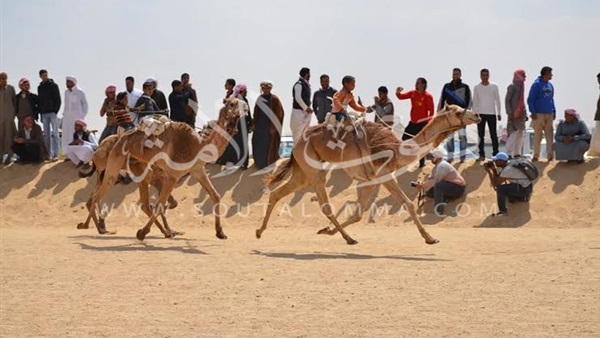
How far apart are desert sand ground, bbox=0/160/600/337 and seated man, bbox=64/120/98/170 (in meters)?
2.79

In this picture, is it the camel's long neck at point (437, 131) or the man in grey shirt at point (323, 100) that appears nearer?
the camel's long neck at point (437, 131)

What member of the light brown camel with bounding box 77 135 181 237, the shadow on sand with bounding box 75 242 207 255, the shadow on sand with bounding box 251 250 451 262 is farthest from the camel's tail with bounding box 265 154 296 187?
the shadow on sand with bounding box 251 250 451 262

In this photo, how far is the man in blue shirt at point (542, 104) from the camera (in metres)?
22.5

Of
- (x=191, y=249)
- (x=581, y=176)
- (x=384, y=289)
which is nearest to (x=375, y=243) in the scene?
(x=191, y=249)

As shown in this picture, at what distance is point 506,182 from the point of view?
2062 centimetres

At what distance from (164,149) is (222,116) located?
3.79 ft

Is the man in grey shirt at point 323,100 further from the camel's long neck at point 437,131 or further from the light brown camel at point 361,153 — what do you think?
the camel's long neck at point 437,131

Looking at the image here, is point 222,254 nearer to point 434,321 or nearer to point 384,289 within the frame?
point 384,289

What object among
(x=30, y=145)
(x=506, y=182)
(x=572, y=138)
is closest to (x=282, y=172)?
(x=506, y=182)

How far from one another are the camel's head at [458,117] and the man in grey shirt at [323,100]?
6.42 m

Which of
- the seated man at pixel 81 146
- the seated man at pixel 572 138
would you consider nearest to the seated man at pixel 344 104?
the seated man at pixel 572 138

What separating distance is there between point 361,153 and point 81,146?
976cm

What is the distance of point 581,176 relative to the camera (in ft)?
71.9

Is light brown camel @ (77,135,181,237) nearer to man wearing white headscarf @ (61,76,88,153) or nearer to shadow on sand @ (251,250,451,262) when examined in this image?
shadow on sand @ (251,250,451,262)
